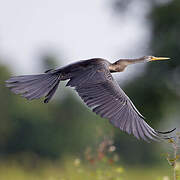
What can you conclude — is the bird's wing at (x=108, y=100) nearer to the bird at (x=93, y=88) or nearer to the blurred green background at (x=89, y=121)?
the bird at (x=93, y=88)

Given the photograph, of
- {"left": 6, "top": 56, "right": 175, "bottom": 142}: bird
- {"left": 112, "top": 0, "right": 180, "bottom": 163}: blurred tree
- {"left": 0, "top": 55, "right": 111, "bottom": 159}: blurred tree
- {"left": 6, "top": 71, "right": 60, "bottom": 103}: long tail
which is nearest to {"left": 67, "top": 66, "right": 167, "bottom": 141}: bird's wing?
{"left": 6, "top": 56, "right": 175, "bottom": 142}: bird

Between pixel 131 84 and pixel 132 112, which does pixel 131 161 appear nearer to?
pixel 131 84

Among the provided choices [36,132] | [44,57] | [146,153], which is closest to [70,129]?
[36,132]

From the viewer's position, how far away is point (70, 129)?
124ft

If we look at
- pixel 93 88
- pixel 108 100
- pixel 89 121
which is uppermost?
pixel 93 88

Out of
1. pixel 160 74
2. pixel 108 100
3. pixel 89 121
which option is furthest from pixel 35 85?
pixel 89 121

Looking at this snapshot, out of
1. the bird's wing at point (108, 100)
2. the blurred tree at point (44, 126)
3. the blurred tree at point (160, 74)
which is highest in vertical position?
the bird's wing at point (108, 100)

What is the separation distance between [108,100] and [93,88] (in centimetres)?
23

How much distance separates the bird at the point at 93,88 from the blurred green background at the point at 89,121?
7.93ft

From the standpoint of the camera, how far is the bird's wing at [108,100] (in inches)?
Result: 279

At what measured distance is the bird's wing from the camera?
709 centimetres

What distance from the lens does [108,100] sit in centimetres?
757

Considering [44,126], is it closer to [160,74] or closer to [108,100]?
[160,74]

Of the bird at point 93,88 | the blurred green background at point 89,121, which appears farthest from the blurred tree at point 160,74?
the bird at point 93,88
